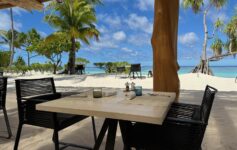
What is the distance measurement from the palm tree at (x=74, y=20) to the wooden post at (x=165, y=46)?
36.7ft

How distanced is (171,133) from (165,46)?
1.43 meters

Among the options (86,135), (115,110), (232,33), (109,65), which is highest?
(232,33)

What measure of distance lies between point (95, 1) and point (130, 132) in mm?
15043

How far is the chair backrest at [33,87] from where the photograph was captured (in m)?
2.25

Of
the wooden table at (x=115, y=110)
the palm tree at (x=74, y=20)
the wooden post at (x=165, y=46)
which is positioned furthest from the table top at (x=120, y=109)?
the palm tree at (x=74, y=20)

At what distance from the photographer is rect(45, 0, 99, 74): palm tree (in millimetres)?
13906

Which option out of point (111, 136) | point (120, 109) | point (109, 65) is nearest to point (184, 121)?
point (120, 109)

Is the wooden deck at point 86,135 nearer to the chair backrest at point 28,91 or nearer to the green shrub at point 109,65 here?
the chair backrest at point 28,91

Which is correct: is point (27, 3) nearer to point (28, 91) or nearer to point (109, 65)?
point (28, 91)

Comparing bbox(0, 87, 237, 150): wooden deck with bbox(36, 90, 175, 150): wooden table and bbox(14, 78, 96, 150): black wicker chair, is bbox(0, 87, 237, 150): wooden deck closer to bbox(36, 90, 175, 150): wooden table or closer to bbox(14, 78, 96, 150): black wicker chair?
bbox(14, 78, 96, 150): black wicker chair

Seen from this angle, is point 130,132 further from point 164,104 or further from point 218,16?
point 218,16

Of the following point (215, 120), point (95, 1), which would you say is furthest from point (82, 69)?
point (215, 120)

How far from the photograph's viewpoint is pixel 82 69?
51.6ft

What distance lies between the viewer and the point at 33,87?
8.00ft
